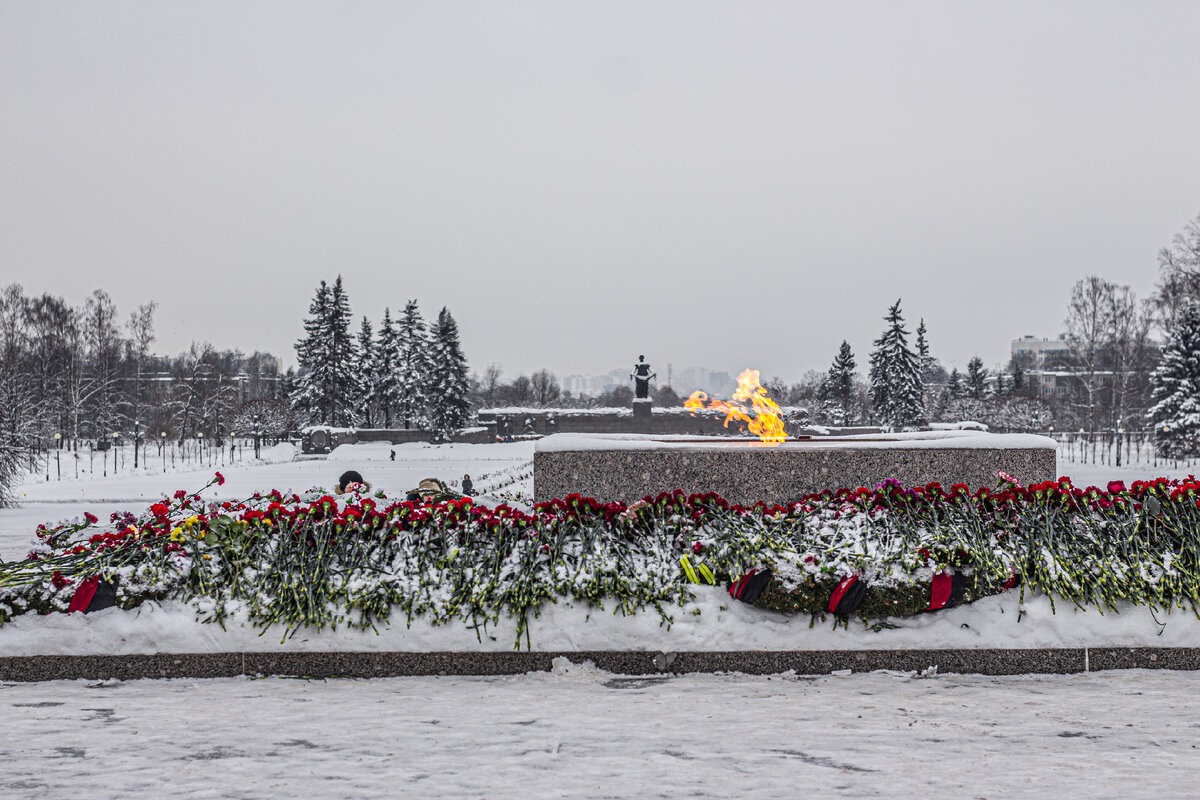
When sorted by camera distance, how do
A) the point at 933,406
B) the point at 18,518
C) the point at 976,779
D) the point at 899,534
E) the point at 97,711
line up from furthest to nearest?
the point at 933,406
the point at 18,518
the point at 899,534
the point at 97,711
the point at 976,779

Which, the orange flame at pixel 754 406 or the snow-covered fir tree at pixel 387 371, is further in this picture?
the snow-covered fir tree at pixel 387 371

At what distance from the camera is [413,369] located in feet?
171

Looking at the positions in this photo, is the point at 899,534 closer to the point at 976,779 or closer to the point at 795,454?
the point at 976,779

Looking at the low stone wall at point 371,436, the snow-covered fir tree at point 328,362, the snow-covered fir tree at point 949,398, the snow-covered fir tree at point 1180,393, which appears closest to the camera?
the snow-covered fir tree at point 1180,393

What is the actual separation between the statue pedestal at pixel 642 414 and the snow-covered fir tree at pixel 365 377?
1935 centimetres

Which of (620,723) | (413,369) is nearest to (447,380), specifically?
(413,369)

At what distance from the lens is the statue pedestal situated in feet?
149

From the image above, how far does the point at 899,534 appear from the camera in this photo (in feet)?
17.7

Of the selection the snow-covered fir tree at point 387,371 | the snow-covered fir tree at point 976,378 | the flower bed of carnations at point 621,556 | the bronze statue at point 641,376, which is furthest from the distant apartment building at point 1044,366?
the flower bed of carnations at point 621,556

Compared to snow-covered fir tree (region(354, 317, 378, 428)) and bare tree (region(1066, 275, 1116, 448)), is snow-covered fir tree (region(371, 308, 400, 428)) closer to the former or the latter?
snow-covered fir tree (region(354, 317, 378, 428))

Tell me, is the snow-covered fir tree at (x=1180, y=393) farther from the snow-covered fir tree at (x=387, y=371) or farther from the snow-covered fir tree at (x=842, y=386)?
the snow-covered fir tree at (x=387, y=371)

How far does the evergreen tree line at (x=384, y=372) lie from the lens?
49531 millimetres

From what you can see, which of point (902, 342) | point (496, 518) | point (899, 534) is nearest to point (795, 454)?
point (899, 534)

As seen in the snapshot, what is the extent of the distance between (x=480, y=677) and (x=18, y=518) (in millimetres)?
15410
